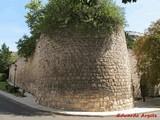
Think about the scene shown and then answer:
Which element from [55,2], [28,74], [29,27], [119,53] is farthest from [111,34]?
[28,74]

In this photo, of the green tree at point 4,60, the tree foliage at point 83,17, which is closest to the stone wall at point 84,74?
the tree foliage at point 83,17

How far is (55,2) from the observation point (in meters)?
19.6

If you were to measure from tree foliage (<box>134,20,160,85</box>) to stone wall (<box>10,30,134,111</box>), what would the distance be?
3931mm

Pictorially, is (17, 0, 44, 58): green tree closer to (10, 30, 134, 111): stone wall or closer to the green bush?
(10, 30, 134, 111): stone wall

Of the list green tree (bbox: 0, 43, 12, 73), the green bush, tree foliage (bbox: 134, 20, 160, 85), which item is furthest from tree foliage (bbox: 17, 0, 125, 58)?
green tree (bbox: 0, 43, 12, 73)

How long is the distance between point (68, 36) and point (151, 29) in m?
8.71

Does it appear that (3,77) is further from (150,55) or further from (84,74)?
(84,74)

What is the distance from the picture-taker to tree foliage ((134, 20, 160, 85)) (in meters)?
23.1

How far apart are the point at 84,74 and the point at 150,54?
7659 mm

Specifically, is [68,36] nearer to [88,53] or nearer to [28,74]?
[88,53]

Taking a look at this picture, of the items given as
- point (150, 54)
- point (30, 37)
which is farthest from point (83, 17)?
point (30, 37)

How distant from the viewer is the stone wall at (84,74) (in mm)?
Answer: 18141

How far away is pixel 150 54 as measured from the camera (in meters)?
23.7

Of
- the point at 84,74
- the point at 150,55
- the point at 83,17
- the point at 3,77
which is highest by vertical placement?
the point at 83,17
